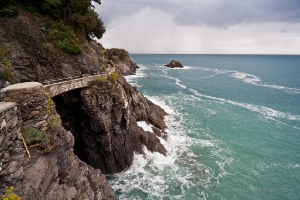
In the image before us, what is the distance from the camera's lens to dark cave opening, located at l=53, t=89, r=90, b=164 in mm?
19500

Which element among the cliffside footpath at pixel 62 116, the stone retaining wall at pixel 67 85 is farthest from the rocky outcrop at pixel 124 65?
the stone retaining wall at pixel 67 85

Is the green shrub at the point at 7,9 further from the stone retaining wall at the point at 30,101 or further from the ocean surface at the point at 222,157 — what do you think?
the ocean surface at the point at 222,157

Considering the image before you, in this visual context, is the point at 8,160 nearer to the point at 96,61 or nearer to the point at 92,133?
the point at 92,133

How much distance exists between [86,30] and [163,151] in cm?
2126

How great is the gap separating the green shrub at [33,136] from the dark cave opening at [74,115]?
33.1ft

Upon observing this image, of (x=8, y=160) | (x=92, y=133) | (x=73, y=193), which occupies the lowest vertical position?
(x=92, y=133)

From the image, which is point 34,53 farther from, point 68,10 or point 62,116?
point 68,10

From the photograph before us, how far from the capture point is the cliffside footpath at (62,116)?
8984 millimetres

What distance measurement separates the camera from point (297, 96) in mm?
56906

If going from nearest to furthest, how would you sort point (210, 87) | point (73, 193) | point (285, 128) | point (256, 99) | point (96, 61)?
point (73, 193), point (96, 61), point (285, 128), point (256, 99), point (210, 87)

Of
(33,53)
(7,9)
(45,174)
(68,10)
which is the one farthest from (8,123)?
(68,10)

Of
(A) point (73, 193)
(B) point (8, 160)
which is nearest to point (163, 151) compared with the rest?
(A) point (73, 193)

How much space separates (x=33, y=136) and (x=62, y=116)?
11489mm

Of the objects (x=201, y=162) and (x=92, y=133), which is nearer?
(x=92, y=133)
